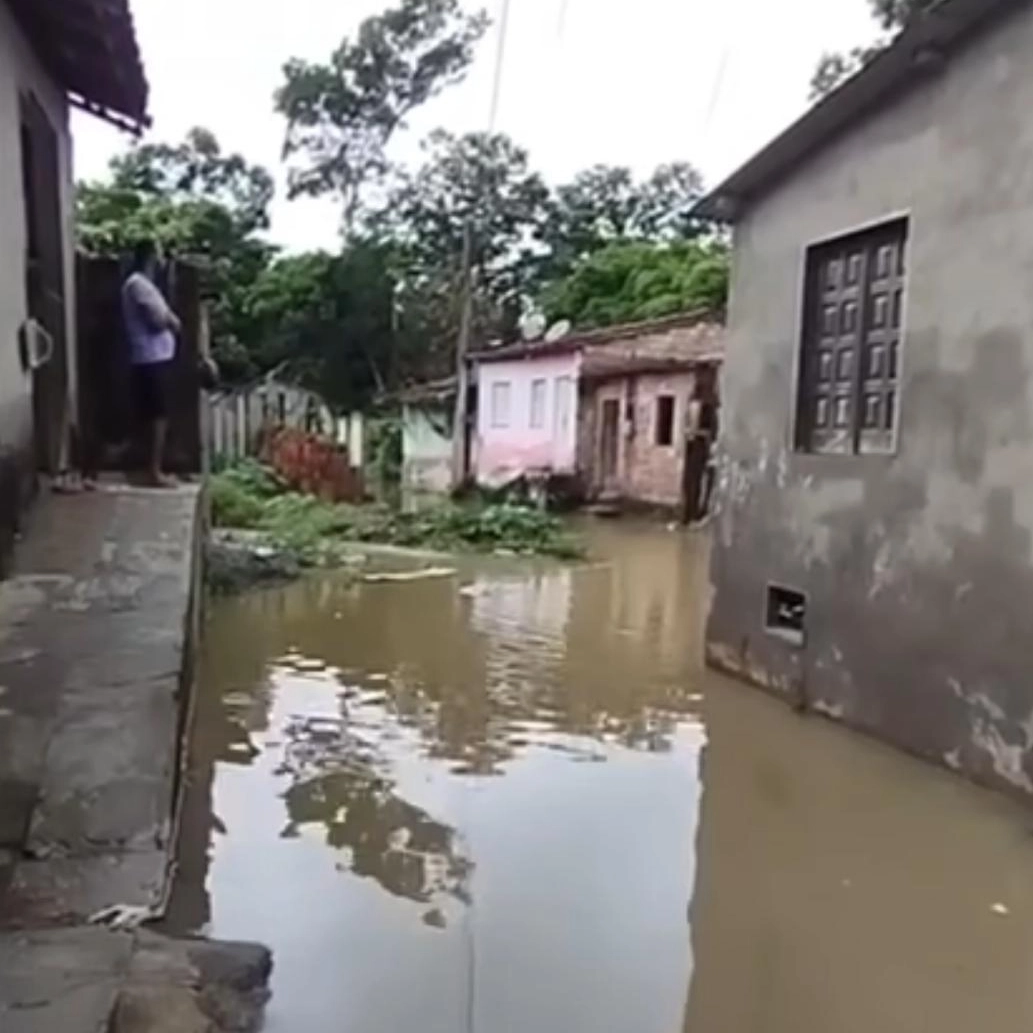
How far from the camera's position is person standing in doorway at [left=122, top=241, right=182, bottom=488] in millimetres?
9664

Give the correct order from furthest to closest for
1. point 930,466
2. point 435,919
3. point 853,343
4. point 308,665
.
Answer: point 308,665 → point 853,343 → point 930,466 → point 435,919

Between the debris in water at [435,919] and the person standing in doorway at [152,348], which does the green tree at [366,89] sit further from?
the debris in water at [435,919]

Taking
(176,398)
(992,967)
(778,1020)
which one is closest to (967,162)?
(992,967)

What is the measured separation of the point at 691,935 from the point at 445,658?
5.31 meters

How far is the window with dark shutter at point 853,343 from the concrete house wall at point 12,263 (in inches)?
189

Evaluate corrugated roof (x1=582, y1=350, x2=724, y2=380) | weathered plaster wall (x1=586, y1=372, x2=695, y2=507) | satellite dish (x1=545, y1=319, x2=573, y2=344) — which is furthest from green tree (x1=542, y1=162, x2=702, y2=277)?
weathered plaster wall (x1=586, y1=372, x2=695, y2=507)

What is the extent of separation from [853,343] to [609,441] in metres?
17.2

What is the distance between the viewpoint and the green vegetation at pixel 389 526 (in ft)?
57.7

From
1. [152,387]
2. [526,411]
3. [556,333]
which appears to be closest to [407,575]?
[152,387]

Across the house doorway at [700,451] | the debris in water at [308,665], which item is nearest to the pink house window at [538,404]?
the house doorway at [700,451]

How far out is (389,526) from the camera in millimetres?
18859

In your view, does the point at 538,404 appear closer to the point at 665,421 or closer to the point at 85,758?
the point at 665,421

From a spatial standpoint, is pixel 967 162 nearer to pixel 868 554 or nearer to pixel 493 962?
pixel 868 554

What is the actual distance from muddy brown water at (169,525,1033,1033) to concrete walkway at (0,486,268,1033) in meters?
0.45
